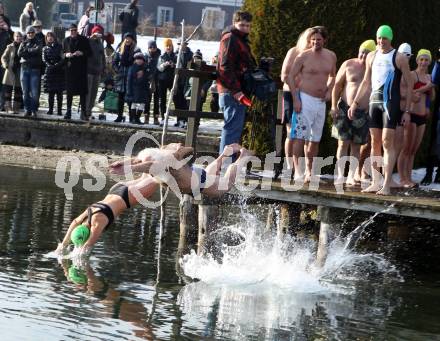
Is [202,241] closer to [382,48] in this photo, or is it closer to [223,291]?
[223,291]

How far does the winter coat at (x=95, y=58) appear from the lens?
80.2 feet

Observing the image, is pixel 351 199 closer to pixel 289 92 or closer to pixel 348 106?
pixel 348 106

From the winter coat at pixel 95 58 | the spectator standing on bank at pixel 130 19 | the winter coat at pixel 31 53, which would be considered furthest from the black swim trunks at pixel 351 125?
the spectator standing on bank at pixel 130 19

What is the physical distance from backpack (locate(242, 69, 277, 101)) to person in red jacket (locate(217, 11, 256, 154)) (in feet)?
0.24

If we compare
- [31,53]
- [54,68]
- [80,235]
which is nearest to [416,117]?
[80,235]

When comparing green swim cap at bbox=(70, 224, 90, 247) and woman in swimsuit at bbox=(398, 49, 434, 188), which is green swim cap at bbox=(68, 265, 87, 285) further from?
woman in swimsuit at bbox=(398, 49, 434, 188)

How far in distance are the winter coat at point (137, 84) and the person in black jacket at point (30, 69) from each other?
1806 millimetres

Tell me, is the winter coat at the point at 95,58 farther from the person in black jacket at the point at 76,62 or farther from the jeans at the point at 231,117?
the jeans at the point at 231,117

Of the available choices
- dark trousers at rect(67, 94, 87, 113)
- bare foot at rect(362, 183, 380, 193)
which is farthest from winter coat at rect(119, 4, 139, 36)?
bare foot at rect(362, 183, 380, 193)

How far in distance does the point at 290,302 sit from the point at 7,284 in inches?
113

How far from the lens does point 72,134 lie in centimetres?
2420

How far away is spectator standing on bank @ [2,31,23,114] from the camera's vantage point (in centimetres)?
2506

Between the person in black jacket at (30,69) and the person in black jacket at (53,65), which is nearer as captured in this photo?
the person in black jacket at (53,65)

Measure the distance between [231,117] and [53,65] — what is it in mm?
9775
